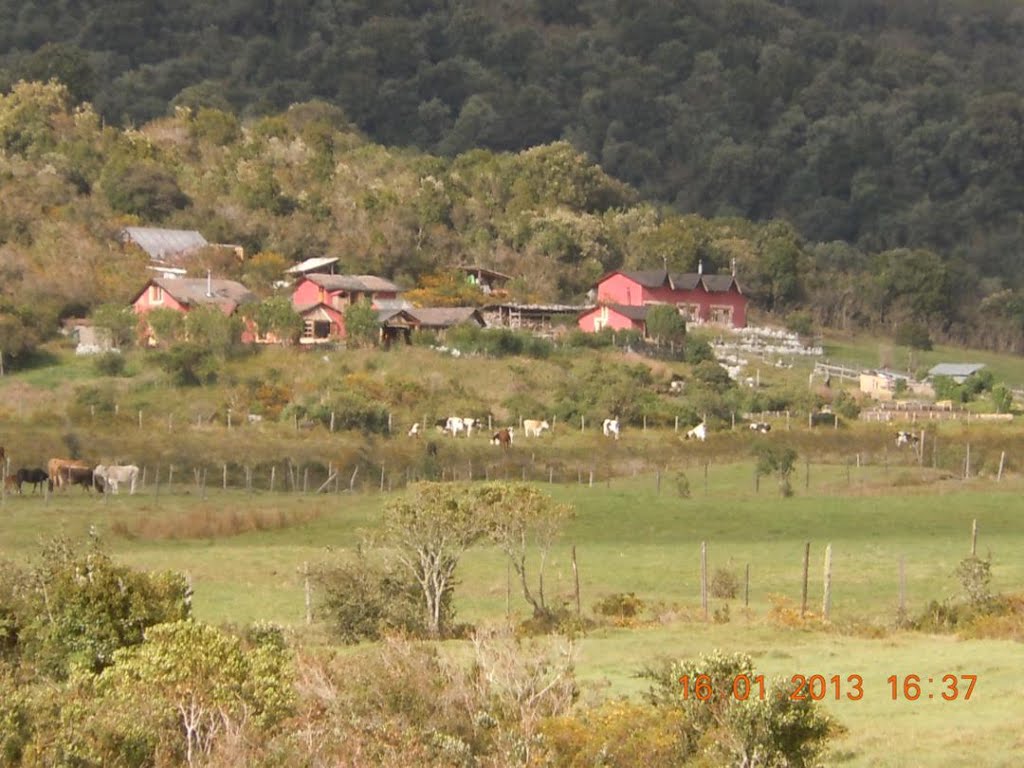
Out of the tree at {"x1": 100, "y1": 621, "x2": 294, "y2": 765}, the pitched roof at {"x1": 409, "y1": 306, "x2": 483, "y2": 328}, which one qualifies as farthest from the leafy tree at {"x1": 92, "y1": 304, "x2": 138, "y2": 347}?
the tree at {"x1": 100, "y1": 621, "x2": 294, "y2": 765}

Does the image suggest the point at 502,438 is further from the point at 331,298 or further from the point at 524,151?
the point at 524,151

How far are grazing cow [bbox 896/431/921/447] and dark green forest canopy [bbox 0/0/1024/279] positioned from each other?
85.8m

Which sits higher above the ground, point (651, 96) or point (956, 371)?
point (651, 96)

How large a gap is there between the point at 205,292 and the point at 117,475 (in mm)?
27352

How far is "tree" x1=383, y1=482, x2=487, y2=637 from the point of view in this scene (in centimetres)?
2908

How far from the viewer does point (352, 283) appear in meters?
76.9

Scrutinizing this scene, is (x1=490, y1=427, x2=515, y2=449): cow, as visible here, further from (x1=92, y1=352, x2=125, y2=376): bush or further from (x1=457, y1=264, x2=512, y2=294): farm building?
(x1=457, y1=264, x2=512, y2=294): farm building

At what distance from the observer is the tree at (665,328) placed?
7538 centimetres

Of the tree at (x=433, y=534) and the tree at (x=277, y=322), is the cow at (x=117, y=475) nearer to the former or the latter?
the tree at (x=433, y=534)

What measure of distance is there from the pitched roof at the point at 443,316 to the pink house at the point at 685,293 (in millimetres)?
12432

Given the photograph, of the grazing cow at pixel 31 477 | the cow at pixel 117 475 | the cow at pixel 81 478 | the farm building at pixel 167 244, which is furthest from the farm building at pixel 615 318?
the grazing cow at pixel 31 477

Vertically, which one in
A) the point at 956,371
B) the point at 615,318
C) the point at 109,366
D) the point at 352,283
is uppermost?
the point at 352,283

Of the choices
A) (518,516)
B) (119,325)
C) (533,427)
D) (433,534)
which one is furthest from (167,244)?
(433,534)

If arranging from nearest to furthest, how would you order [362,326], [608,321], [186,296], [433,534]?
[433,534], [362,326], [186,296], [608,321]
